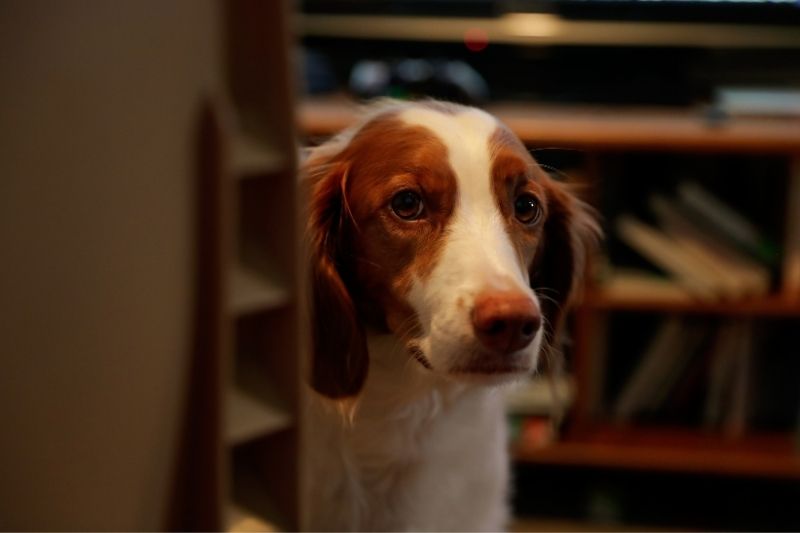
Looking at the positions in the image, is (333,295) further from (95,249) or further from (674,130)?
(674,130)

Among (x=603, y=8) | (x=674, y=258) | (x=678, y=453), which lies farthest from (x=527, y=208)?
(x=678, y=453)

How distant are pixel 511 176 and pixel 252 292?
18 cm

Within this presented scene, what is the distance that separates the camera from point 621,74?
4.69 feet

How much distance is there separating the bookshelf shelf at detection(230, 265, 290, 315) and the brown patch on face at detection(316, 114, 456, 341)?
0.39 feet

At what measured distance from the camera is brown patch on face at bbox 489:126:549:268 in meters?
0.58

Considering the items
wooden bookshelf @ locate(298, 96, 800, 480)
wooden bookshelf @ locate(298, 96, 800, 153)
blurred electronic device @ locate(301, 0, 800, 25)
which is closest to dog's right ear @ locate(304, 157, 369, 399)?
blurred electronic device @ locate(301, 0, 800, 25)

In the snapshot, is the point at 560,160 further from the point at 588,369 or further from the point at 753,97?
the point at 588,369

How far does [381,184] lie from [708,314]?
4.07 feet

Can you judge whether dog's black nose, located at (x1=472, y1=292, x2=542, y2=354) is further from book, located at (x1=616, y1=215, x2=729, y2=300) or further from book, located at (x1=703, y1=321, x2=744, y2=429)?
book, located at (x1=703, y1=321, x2=744, y2=429)

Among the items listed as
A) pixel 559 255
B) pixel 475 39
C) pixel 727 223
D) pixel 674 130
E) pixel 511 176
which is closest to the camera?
pixel 511 176

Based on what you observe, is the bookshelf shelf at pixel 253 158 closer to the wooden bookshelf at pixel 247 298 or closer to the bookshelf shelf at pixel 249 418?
the wooden bookshelf at pixel 247 298

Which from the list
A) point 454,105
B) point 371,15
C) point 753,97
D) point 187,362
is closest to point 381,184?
point 454,105

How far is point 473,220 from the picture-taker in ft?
1.92

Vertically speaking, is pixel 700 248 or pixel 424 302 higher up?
pixel 424 302
